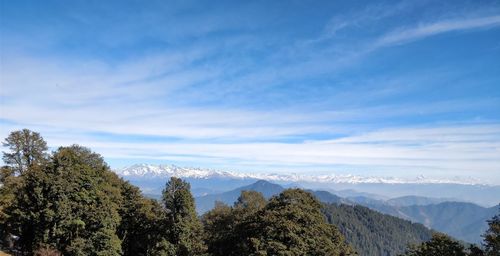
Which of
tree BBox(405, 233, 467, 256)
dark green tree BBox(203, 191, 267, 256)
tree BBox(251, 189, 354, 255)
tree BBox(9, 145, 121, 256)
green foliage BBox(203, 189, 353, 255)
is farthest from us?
dark green tree BBox(203, 191, 267, 256)

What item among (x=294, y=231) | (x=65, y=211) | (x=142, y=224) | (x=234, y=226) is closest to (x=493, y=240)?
(x=294, y=231)

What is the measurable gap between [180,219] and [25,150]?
34921 millimetres

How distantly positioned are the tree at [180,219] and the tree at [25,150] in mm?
29235

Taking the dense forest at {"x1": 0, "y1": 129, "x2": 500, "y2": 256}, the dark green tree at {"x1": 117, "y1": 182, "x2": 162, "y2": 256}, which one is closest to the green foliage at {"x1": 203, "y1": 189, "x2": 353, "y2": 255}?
the dense forest at {"x1": 0, "y1": 129, "x2": 500, "y2": 256}

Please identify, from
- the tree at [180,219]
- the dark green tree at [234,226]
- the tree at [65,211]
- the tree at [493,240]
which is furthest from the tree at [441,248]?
the tree at [65,211]

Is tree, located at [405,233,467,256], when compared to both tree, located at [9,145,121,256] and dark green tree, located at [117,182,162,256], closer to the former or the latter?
dark green tree, located at [117,182,162,256]

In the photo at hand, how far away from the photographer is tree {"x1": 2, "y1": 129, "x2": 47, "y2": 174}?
225 ft

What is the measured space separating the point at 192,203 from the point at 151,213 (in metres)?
11.9

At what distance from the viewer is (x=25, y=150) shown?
6988 centimetres

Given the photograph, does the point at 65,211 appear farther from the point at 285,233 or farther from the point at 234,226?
the point at 285,233

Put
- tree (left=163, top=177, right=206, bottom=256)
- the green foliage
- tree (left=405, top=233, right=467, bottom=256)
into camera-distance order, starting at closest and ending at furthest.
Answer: tree (left=405, top=233, right=467, bottom=256), the green foliage, tree (left=163, top=177, right=206, bottom=256)

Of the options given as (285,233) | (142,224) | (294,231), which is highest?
(294,231)

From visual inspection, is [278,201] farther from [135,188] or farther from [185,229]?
[135,188]

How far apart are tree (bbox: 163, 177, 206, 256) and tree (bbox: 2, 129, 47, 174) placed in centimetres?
2923
